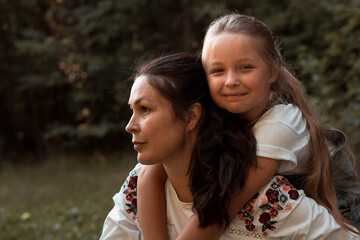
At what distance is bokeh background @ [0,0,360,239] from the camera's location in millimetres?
7523

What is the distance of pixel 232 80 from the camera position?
179cm

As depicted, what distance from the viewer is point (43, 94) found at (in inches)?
449

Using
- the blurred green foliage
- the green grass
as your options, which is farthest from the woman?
the blurred green foliage

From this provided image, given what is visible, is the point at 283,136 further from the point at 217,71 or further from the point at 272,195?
the point at 217,71

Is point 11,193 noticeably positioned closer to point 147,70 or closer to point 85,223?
point 85,223

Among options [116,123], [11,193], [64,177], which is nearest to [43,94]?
[116,123]

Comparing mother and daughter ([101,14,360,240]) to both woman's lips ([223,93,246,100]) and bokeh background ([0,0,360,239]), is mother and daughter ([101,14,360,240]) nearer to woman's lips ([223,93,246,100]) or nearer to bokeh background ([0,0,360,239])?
woman's lips ([223,93,246,100])

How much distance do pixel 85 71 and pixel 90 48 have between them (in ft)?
1.76

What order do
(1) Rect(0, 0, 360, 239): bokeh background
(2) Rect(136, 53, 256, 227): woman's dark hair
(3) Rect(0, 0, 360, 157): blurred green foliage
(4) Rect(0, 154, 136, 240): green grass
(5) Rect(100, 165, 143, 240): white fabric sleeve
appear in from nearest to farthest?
(2) Rect(136, 53, 256, 227): woman's dark hair, (5) Rect(100, 165, 143, 240): white fabric sleeve, (4) Rect(0, 154, 136, 240): green grass, (1) Rect(0, 0, 360, 239): bokeh background, (3) Rect(0, 0, 360, 157): blurred green foliage

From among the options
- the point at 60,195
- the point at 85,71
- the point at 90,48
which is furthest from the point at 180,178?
the point at 90,48

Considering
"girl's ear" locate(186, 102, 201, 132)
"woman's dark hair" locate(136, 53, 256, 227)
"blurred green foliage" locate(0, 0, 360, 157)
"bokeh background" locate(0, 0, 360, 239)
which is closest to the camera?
"woman's dark hair" locate(136, 53, 256, 227)

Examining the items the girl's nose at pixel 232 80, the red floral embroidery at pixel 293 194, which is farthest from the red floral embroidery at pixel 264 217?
the girl's nose at pixel 232 80

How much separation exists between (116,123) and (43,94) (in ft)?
8.61

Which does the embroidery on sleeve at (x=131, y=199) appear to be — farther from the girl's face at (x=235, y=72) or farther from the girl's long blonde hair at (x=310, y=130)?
the girl's long blonde hair at (x=310, y=130)
